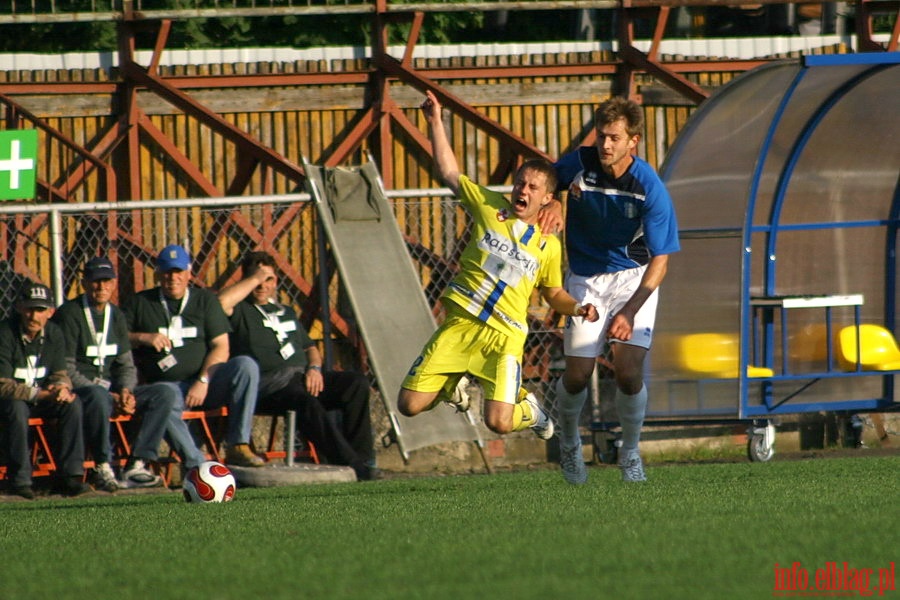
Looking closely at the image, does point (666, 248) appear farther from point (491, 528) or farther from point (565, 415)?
point (491, 528)

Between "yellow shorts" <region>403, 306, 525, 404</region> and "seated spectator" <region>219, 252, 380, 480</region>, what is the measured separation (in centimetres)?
355

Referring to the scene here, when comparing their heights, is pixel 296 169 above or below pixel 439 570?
above

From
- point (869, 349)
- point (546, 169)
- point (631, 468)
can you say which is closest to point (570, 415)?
point (631, 468)

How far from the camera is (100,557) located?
6277mm

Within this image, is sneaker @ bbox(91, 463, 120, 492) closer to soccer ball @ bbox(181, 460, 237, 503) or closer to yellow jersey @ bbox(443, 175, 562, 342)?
soccer ball @ bbox(181, 460, 237, 503)

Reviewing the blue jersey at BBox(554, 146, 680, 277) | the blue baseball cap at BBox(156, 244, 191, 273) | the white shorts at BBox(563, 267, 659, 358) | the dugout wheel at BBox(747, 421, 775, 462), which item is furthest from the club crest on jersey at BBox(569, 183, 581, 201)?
the dugout wheel at BBox(747, 421, 775, 462)

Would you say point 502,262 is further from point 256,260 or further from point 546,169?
point 256,260

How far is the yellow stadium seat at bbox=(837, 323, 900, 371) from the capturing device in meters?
13.2

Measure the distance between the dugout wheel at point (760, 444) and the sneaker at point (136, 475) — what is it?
4.94 m

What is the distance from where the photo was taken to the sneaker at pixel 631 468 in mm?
9305

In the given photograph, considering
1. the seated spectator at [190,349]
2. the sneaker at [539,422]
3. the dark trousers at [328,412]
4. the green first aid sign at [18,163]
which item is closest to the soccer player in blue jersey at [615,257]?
the sneaker at [539,422]

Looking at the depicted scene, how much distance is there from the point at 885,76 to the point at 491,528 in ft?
25.1

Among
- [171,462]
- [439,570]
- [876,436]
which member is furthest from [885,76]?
[439,570]

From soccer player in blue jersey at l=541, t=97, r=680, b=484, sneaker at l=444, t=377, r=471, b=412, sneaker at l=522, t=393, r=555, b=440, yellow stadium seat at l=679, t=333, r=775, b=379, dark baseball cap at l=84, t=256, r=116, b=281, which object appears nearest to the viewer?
soccer player in blue jersey at l=541, t=97, r=680, b=484
